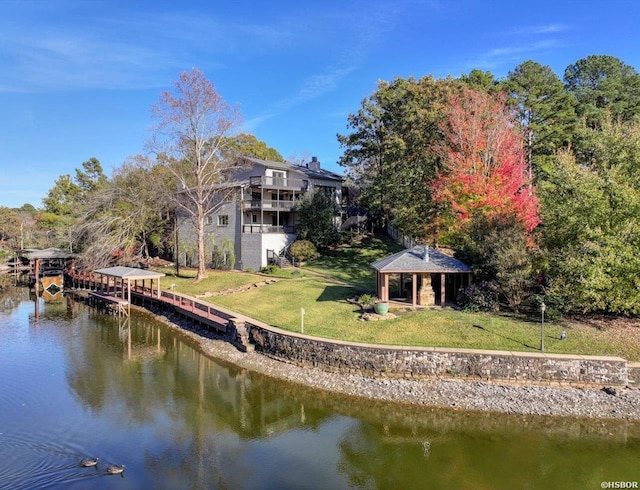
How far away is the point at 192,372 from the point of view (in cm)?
1959

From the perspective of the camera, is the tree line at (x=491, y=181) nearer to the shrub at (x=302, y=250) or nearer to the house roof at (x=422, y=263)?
the house roof at (x=422, y=263)

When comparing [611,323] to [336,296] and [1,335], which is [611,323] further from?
[1,335]

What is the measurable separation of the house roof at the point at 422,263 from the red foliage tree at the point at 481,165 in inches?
124

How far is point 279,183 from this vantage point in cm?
4012

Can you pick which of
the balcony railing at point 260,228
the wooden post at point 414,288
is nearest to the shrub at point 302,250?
the balcony railing at point 260,228

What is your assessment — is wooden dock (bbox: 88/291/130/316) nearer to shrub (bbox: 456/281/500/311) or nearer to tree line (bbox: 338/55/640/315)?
tree line (bbox: 338/55/640/315)

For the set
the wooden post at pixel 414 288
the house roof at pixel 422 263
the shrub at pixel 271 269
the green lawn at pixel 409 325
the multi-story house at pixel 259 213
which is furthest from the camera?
the multi-story house at pixel 259 213

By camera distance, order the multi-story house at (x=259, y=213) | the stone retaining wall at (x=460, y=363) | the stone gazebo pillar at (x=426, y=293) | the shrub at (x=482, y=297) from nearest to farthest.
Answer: the stone retaining wall at (x=460, y=363) < the shrub at (x=482, y=297) < the stone gazebo pillar at (x=426, y=293) < the multi-story house at (x=259, y=213)

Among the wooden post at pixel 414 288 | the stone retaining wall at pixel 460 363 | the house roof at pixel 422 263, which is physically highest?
the house roof at pixel 422 263

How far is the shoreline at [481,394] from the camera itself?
14750mm

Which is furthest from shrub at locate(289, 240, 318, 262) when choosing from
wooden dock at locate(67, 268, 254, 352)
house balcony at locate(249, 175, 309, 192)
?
wooden dock at locate(67, 268, 254, 352)

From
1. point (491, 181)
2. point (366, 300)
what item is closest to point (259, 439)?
point (366, 300)

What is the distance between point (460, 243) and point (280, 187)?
1893cm

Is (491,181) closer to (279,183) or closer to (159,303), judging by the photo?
(279,183)
